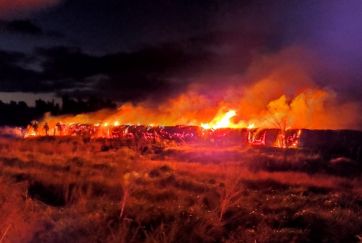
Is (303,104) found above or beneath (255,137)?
above

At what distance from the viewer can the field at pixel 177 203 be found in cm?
1113

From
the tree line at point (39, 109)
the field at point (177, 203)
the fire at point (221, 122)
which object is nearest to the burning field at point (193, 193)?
the field at point (177, 203)

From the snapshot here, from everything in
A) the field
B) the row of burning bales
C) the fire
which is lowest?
the field

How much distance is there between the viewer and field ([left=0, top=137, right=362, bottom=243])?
11.1 metres

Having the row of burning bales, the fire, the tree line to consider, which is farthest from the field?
the tree line

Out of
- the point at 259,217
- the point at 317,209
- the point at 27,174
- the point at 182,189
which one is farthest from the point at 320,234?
the point at 27,174

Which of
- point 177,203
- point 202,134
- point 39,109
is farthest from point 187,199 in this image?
point 39,109

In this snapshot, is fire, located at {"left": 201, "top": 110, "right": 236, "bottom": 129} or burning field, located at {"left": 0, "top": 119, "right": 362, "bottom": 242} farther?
fire, located at {"left": 201, "top": 110, "right": 236, "bottom": 129}

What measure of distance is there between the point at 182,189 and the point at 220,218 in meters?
5.97

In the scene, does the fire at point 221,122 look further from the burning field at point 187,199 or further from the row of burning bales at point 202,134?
the burning field at point 187,199

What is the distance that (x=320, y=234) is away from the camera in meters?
12.9

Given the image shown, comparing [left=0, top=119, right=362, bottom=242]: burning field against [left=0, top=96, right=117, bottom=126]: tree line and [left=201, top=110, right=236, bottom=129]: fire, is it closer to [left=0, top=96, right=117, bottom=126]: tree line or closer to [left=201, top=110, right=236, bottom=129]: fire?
[left=201, top=110, right=236, bottom=129]: fire

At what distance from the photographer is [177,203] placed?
1465cm

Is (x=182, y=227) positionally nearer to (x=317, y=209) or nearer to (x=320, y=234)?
(x=320, y=234)
